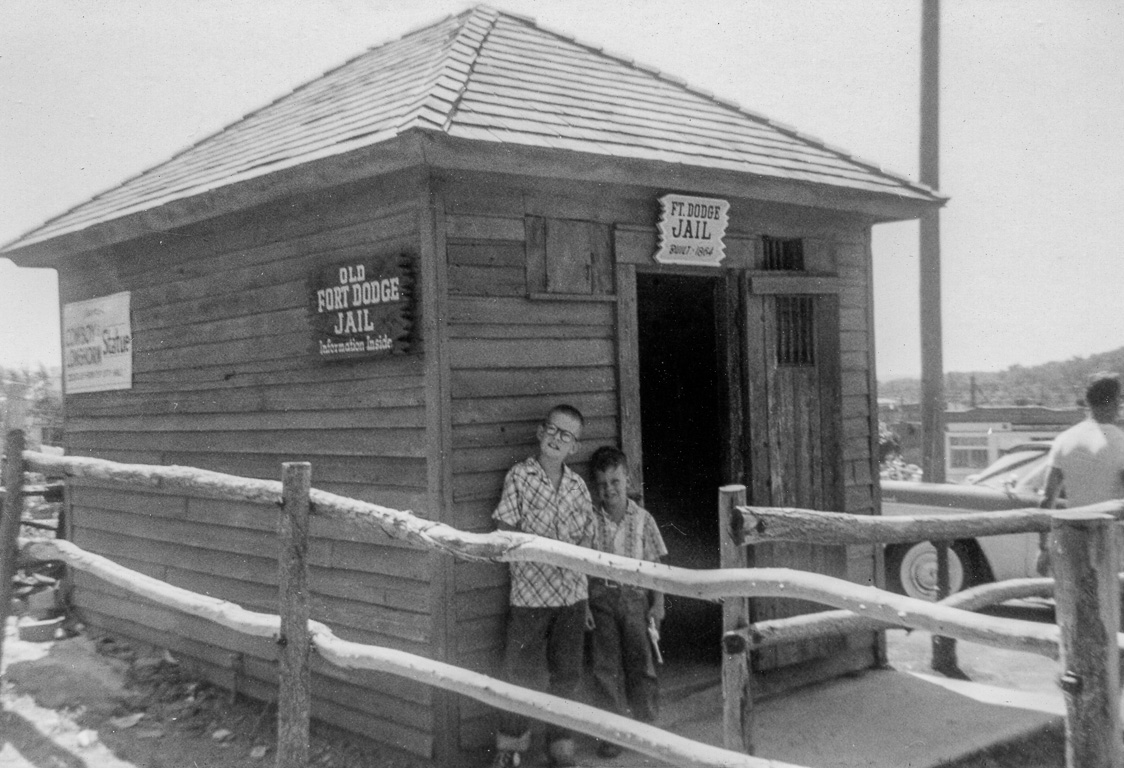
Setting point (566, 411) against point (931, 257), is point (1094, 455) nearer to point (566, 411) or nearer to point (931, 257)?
point (566, 411)

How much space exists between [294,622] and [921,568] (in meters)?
6.54

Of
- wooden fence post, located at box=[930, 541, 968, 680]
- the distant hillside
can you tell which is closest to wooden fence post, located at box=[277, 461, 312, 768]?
wooden fence post, located at box=[930, 541, 968, 680]

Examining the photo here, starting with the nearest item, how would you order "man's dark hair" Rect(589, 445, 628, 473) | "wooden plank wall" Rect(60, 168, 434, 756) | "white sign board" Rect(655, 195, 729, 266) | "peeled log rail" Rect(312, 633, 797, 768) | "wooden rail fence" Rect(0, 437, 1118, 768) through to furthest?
"wooden rail fence" Rect(0, 437, 1118, 768) < "peeled log rail" Rect(312, 633, 797, 768) < "wooden plank wall" Rect(60, 168, 434, 756) < "man's dark hair" Rect(589, 445, 628, 473) < "white sign board" Rect(655, 195, 729, 266)

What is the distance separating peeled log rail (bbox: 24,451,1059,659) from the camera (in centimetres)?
272

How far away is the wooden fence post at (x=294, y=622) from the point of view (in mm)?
4117

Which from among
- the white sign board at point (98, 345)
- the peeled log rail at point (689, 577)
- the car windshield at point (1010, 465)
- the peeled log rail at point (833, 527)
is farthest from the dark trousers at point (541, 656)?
the car windshield at point (1010, 465)

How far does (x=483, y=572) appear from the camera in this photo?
5.13 metres

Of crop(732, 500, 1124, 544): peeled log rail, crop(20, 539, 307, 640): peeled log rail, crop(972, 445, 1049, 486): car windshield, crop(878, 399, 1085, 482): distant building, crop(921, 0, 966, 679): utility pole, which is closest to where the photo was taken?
crop(732, 500, 1124, 544): peeled log rail

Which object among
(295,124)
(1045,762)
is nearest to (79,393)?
(295,124)

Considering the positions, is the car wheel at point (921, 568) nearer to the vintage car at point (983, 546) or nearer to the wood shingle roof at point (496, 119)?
the vintage car at point (983, 546)

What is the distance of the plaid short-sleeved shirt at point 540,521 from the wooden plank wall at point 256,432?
1.55 ft

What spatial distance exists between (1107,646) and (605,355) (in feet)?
11.4

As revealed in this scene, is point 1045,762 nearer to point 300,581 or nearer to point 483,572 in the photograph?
point 483,572

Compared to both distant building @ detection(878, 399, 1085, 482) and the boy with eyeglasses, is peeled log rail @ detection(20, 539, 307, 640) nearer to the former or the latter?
the boy with eyeglasses
